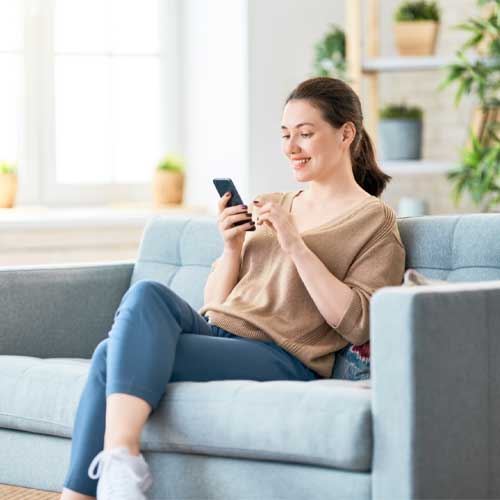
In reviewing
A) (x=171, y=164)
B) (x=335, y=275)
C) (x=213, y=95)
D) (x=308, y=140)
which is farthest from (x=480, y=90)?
(x=335, y=275)

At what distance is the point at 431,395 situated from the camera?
213 cm

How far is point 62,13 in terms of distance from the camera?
4.81 metres

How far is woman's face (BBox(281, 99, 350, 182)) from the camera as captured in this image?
269 cm

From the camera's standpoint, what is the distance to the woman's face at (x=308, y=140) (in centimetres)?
269

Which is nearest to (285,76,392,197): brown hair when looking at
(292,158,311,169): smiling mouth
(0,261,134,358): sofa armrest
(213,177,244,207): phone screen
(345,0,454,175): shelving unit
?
(292,158,311,169): smiling mouth

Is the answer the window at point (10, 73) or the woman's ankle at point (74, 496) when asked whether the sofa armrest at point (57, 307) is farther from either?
the window at point (10, 73)

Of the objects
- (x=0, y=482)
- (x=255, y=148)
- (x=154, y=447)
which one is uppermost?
(x=255, y=148)

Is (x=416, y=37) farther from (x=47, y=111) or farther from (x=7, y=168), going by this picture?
(x=7, y=168)

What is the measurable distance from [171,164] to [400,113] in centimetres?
100

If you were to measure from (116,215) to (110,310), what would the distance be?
136 centimetres

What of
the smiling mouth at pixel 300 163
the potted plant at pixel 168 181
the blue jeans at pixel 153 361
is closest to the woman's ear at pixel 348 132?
the smiling mouth at pixel 300 163

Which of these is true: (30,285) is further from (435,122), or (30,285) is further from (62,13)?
(435,122)

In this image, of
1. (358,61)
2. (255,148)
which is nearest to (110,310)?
(255,148)

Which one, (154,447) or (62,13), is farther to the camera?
(62,13)
